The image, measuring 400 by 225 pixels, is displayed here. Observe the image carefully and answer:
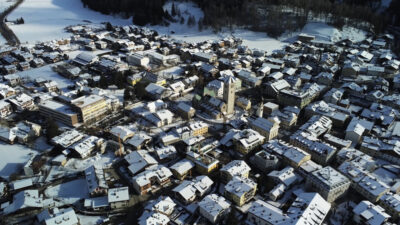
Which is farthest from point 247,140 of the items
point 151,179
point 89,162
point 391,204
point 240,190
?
point 89,162

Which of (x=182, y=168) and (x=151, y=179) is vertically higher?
(x=182, y=168)

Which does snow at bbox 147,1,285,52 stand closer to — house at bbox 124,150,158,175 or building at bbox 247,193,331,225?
house at bbox 124,150,158,175

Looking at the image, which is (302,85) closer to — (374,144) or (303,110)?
(303,110)

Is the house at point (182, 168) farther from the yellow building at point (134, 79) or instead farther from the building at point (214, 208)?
the yellow building at point (134, 79)

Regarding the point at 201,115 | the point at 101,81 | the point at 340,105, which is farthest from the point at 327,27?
the point at 101,81

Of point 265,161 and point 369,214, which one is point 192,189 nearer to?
point 265,161

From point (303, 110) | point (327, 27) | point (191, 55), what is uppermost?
point (327, 27)

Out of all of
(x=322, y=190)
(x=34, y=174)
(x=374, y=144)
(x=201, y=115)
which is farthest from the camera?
(x=201, y=115)

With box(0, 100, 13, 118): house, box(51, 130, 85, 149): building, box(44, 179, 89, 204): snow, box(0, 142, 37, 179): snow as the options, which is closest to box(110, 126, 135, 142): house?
box(51, 130, 85, 149): building
